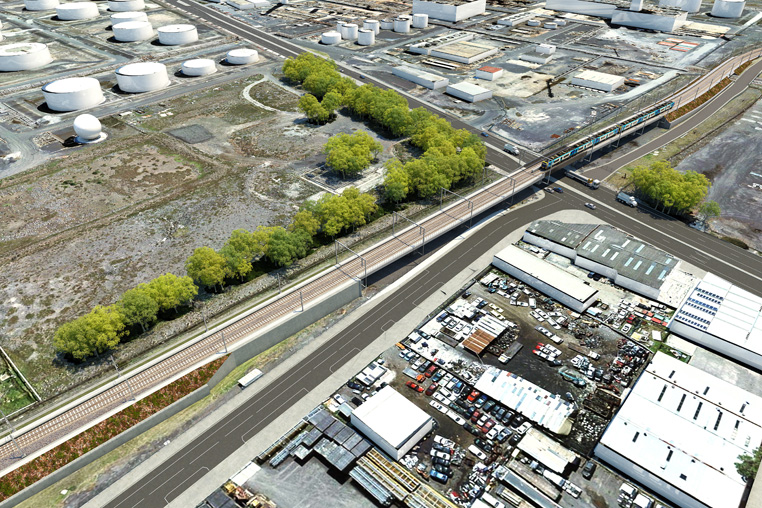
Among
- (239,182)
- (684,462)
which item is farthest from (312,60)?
(684,462)

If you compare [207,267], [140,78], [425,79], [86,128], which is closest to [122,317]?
[207,267]

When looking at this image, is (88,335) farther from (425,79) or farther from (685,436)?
(425,79)

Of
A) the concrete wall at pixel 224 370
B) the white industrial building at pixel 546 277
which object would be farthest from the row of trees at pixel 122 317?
the white industrial building at pixel 546 277

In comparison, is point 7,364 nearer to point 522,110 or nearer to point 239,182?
point 239,182

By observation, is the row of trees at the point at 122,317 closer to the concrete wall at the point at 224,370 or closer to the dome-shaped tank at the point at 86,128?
the concrete wall at the point at 224,370

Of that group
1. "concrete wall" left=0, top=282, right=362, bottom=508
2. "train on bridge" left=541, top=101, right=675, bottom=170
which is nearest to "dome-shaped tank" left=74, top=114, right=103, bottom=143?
"concrete wall" left=0, top=282, right=362, bottom=508

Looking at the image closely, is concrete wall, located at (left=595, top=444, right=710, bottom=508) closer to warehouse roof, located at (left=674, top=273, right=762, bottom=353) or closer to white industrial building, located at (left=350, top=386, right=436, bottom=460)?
white industrial building, located at (left=350, top=386, right=436, bottom=460)
